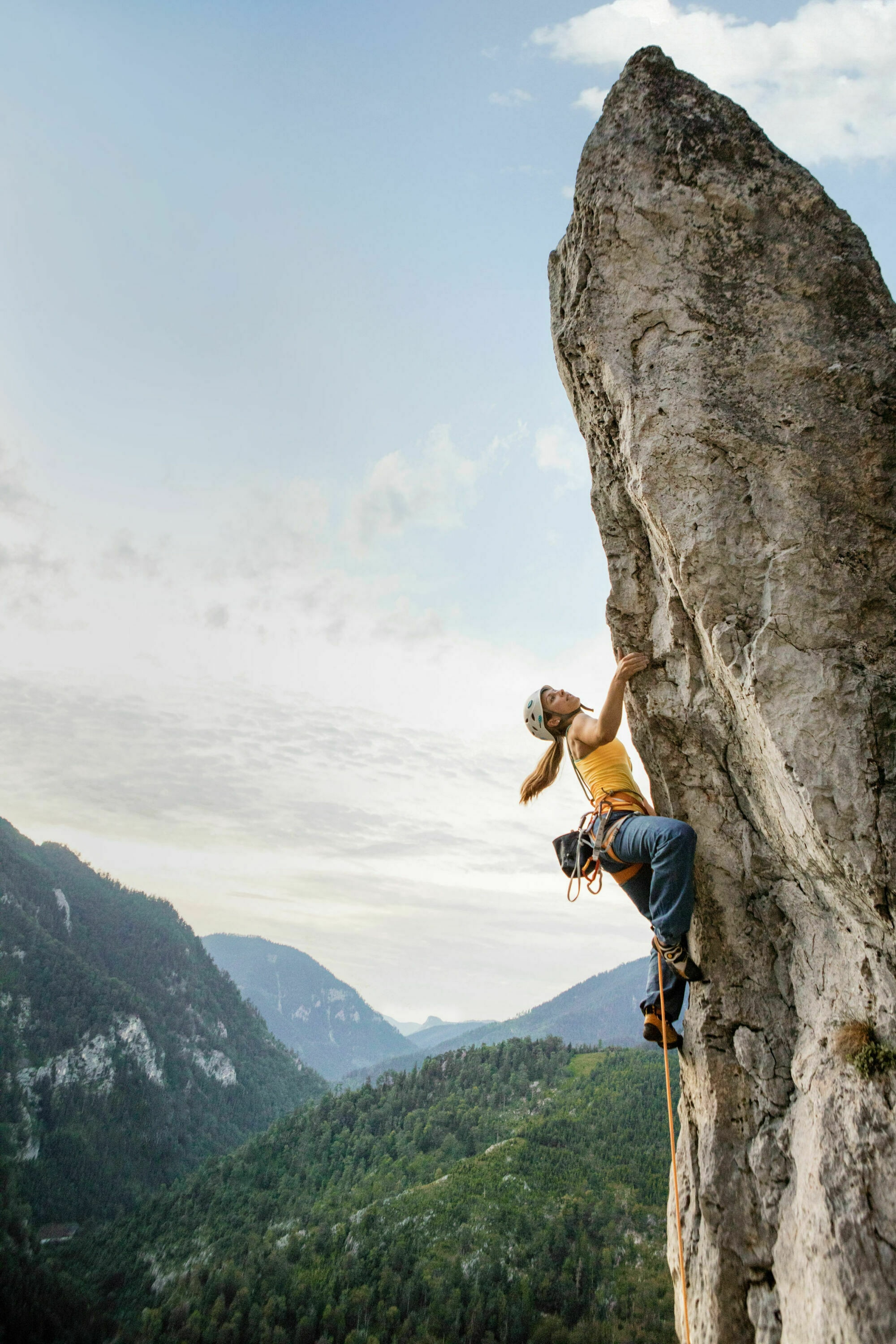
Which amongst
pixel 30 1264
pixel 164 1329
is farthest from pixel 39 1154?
pixel 164 1329

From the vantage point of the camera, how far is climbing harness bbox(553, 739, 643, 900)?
5906 millimetres

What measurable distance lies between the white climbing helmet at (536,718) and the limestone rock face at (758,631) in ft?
2.63

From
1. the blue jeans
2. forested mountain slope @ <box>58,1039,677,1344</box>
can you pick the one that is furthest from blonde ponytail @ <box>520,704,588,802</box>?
forested mountain slope @ <box>58,1039,677,1344</box>

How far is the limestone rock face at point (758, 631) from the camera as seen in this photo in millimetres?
4398

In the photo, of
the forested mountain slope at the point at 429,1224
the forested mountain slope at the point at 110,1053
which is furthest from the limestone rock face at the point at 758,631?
the forested mountain slope at the point at 110,1053

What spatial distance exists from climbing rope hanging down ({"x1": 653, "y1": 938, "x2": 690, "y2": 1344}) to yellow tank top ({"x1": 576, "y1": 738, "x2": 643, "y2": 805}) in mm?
1252

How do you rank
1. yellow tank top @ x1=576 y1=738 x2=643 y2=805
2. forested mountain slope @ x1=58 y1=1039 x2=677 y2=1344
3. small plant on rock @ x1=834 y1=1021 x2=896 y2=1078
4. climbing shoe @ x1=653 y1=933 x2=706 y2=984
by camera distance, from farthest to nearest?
forested mountain slope @ x1=58 y1=1039 x2=677 y2=1344 < yellow tank top @ x1=576 y1=738 x2=643 y2=805 < climbing shoe @ x1=653 y1=933 x2=706 y2=984 < small plant on rock @ x1=834 y1=1021 x2=896 y2=1078

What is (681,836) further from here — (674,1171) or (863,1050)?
(674,1171)

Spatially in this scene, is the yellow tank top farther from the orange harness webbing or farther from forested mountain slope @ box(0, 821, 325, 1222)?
forested mountain slope @ box(0, 821, 325, 1222)

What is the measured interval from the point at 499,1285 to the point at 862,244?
9856cm

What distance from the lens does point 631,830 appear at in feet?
18.8

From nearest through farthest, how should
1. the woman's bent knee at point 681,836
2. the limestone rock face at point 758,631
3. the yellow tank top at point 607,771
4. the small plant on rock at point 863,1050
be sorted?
the small plant on rock at point 863,1050
the limestone rock face at point 758,631
the woman's bent knee at point 681,836
the yellow tank top at point 607,771

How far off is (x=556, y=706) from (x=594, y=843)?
1204 millimetres

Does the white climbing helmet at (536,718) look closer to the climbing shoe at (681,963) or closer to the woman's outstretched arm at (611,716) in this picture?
the woman's outstretched arm at (611,716)
